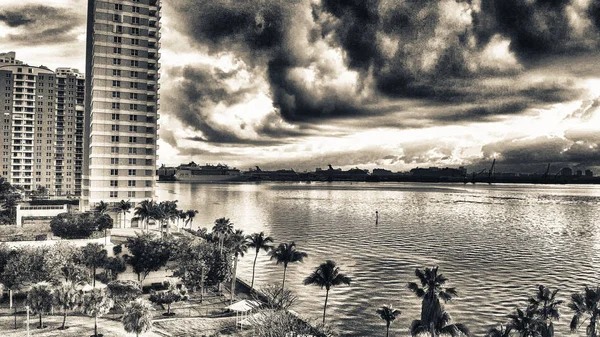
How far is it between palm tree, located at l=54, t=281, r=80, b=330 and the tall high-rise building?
88.0 meters

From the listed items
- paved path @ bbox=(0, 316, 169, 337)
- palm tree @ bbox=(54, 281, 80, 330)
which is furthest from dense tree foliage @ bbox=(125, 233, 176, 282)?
palm tree @ bbox=(54, 281, 80, 330)

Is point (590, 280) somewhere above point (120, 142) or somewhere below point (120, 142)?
below

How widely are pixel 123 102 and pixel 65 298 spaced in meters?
96.7

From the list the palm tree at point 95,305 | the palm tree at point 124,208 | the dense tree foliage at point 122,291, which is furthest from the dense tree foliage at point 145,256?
the palm tree at point 124,208

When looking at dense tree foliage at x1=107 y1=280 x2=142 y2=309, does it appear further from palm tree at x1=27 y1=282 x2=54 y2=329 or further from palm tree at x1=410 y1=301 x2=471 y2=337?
palm tree at x1=410 y1=301 x2=471 y2=337

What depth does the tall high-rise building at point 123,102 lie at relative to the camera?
13275 centimetres

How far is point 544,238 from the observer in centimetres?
14675

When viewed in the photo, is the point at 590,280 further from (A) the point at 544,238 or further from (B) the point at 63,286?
(B) the point at 63,286

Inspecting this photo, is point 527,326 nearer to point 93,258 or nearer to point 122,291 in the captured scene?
point 122,291

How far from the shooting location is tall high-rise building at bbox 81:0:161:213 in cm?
13275

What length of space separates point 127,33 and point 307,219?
10033 centimetres

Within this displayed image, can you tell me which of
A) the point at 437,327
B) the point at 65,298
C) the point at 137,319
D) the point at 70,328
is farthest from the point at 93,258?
the point at 437,327

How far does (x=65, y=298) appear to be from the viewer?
49.0 m

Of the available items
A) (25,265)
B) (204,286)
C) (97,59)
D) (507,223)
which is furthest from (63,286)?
(507,223)
